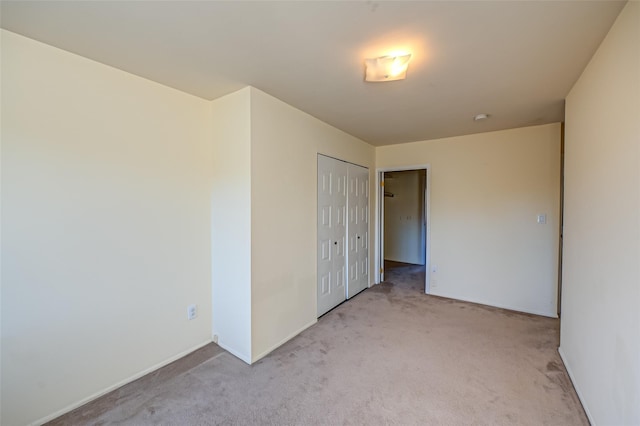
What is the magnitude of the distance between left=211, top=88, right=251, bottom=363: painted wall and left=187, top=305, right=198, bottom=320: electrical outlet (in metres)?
0.17

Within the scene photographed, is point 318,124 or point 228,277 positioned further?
point 318,124

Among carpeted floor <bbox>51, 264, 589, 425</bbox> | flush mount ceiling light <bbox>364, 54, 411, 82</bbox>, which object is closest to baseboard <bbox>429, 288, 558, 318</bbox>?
carpeted floor <bbox>51, 264, 589, 425</bbox>

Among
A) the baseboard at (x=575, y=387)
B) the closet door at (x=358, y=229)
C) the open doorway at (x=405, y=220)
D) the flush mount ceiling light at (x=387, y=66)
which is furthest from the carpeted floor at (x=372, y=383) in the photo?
the open doorway at (x=405, y=220)

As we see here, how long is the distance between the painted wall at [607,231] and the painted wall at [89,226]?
9.58 ft

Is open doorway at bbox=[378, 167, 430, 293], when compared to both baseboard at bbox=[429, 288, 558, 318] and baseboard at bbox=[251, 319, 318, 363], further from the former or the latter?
baseboard at bbox=[251, 319, 318, 363]

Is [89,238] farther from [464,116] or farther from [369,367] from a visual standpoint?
[464,116]

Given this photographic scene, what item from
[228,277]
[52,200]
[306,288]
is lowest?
[306,288]

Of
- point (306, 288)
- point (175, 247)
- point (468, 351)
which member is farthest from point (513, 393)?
point (175, 247)

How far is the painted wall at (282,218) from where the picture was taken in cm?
238

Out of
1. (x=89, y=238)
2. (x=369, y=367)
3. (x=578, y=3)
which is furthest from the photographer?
(x=369, y=367)

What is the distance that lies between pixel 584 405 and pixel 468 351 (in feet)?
2.65

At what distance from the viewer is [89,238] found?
6.20 feet

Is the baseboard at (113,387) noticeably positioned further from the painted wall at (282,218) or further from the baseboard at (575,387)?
the baseboard at (575,387)

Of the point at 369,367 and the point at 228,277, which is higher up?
the point at 228,277
